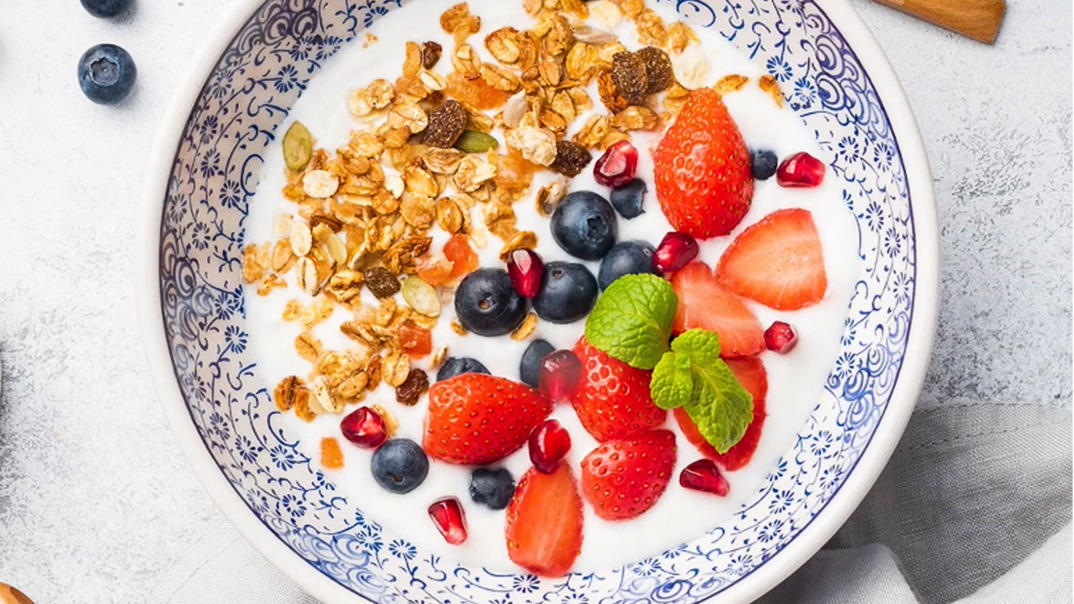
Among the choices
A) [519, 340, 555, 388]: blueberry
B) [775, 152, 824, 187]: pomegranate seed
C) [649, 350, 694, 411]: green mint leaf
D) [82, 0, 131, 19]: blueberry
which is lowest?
[519, 340, 555, 388]: blueberry

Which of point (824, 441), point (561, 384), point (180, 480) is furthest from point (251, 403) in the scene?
point (824, 441)

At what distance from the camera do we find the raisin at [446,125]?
119 cm

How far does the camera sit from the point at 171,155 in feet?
3.68

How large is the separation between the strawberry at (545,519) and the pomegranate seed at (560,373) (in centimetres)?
8

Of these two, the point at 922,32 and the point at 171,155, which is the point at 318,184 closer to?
the point at 171,155

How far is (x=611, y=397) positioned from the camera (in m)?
1.13

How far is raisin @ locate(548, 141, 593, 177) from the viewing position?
1174mm

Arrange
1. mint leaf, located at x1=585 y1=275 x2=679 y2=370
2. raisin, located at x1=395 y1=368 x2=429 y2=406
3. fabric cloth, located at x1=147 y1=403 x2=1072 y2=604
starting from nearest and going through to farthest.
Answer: mint leaf, located at x1=585 y1=275 x2=679 y2=370, raisin, located at x1=395 y1=368 x2=429 y2=406, fabric cloth, located at x1=147 y1=403 x2=1072 y2=604

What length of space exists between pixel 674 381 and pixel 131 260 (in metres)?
0.71

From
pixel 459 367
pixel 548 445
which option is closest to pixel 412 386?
pixel 459 367

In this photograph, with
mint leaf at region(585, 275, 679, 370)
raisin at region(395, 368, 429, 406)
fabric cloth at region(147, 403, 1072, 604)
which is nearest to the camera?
mint leaf at region(585, 275, 679, 370)

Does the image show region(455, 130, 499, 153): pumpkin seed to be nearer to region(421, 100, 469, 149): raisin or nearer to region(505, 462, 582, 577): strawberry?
region(421, 100, 469, 149): raisin

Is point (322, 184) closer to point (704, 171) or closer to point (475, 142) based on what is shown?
point (475, 142)

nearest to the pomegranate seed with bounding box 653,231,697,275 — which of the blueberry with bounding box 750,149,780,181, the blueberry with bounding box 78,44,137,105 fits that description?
the blueberry with bounding box 750,149,780,181
